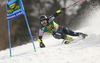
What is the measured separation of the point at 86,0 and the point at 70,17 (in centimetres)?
330

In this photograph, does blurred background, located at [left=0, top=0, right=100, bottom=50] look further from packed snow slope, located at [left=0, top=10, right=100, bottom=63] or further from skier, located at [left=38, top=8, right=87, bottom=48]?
packed snow slope, located at [left=0, top=10, right=100, bottom=63]

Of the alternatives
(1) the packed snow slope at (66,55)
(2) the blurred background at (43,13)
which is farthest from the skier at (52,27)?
(2) the blurred background at (43,13)

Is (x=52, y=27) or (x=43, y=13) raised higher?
(x=43, y=13)

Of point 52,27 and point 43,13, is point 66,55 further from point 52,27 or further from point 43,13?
point 43,13

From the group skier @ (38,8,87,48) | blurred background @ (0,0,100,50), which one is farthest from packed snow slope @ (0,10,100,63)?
blurred background @ (0,0,100,50)

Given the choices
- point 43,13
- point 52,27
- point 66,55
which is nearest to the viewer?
point 66,55

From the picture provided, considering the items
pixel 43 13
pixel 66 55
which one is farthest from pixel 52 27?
pixel 43 13

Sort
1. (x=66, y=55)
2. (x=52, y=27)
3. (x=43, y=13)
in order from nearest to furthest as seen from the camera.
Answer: (x=66, y=55)
(x=52, y=27)
(x=43, y=13)

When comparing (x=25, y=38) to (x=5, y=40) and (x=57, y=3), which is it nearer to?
(x=5, y=40)

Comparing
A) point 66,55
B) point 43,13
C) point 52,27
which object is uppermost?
point 43,13

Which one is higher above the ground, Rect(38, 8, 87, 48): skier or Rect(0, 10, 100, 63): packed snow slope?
Rect(38, 8, 87, 48): skier

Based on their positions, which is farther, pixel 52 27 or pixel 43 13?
pixel 43 13

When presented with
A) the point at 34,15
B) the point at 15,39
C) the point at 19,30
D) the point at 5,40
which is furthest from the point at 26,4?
the point at 5,40

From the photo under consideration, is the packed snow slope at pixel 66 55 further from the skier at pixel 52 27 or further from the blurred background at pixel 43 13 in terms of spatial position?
the blurred background at pixel 43 13
